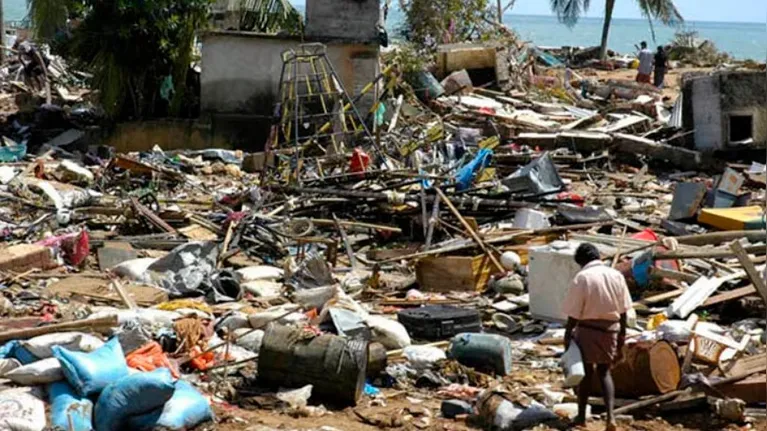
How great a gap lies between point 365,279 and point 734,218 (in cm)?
426

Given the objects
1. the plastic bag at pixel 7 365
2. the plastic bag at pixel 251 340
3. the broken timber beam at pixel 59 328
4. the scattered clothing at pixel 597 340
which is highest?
the scattered clothing at pixel 597 340

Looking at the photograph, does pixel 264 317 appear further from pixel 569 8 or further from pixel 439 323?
pixel 569 8

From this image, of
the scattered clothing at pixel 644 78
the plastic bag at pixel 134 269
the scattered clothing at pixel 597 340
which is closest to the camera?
the scattered clothing at pixel 597 340

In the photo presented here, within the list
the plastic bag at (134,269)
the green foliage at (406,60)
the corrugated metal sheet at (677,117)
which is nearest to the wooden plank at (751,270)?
the plastic bag at (134,269)

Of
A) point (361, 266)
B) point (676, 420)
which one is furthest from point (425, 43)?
point (676, 420)

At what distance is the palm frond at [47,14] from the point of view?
19.2m

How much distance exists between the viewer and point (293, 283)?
10.6m

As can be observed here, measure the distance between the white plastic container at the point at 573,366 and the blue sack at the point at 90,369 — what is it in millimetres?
2708

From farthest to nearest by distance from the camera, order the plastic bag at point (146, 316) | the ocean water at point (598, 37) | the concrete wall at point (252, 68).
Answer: the ocean water at point (598, 37)
the concrete wall at point (252, 68)
the plastic bag at point (146, 316)

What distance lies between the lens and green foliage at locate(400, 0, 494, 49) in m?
27.3

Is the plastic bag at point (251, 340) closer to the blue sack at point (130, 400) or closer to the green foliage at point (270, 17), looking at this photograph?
the blue sack at point (130, 400)

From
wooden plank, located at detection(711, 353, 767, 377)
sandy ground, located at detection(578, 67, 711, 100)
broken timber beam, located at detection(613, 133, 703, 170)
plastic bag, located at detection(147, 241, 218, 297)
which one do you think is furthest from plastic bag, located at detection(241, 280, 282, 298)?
sandy ground, located at detection(578, 67, 711, 100)

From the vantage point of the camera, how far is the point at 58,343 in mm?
7461

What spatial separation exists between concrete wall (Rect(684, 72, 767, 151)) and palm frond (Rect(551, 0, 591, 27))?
23.2m
